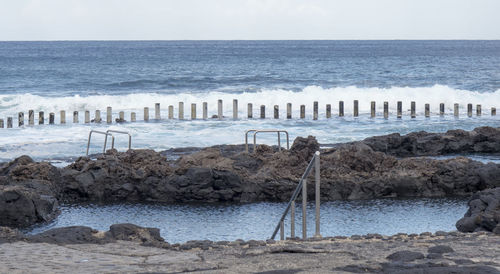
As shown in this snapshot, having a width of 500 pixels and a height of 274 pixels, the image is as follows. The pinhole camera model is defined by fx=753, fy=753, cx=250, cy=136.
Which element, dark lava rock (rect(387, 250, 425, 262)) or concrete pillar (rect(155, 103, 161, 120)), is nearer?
dark lava rock (rect(387, 250, 425, 262))

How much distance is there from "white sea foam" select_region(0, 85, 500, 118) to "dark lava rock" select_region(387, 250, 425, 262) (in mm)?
32134

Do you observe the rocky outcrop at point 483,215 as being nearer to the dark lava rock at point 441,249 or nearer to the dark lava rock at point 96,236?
the dark lava rock at point 441,249

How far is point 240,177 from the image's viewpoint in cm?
1638

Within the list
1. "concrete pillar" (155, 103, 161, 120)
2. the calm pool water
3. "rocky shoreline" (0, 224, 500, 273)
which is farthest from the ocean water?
"rocky shoreline" (0, 224, 500, 273)

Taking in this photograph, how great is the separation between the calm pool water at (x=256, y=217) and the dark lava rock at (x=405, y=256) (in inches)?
202

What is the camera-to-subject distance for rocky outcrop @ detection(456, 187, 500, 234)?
10.8 meters

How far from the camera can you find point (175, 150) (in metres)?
22.6

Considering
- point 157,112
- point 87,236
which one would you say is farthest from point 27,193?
point 157,112

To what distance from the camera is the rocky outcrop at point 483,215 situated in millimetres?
10785

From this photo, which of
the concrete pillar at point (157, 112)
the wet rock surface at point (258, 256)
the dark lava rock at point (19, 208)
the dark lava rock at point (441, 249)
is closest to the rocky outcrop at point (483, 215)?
the wet rock surface at point (258, 256)

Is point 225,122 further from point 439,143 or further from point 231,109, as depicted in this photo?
point 439,143

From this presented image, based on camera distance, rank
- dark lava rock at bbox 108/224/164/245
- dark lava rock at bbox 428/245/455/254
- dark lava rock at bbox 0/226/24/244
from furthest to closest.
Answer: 1. dark lava rock at bbox 108/224/164/245
2. dark lava rock at bbox 0/226/24/244
3. dark lava rock at bbox 428/245/455/254

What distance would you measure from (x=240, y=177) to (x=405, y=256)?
29.4 ft

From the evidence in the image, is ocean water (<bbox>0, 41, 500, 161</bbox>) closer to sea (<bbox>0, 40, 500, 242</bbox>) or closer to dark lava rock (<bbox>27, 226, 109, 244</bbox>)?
sea (<bbox>0, 40, 500, 242</bbox>)
